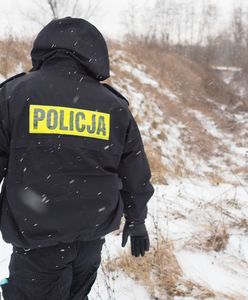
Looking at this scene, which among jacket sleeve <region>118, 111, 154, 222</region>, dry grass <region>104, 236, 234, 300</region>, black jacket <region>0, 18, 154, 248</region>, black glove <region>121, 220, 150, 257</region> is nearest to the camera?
black jacket <region>0, 18, 154, 248</region>

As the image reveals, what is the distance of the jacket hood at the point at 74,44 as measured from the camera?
181 centimetres

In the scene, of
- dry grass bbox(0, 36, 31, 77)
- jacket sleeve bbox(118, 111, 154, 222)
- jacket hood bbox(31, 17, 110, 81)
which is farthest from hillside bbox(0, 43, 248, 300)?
jacket hood bbox(31, 17, 110, 81)

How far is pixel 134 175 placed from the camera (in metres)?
2.07

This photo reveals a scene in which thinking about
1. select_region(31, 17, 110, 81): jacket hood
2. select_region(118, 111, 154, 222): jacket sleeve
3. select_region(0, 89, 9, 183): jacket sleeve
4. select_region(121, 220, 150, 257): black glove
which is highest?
select_region(31, 17, 110, 81): jacket hood

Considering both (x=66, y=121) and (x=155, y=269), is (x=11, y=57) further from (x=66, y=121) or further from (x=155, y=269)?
(x=66, y=121)

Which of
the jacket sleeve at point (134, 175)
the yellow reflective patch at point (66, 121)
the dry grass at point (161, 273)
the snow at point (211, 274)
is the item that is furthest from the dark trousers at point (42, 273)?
the snow at point (211, 274)

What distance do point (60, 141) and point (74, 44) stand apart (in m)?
0.48

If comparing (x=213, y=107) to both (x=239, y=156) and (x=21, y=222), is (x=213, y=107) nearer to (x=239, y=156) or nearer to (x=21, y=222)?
(x=239, y=156)

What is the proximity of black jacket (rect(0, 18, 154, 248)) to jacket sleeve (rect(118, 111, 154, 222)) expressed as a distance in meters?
0.12

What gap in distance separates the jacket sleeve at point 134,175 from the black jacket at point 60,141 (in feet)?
0.39

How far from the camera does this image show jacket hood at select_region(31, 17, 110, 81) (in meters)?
1.81

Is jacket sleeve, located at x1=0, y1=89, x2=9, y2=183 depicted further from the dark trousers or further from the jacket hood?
the dark trousers

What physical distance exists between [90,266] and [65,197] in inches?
A: 19.4

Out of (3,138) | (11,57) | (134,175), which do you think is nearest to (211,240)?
(134,175)
